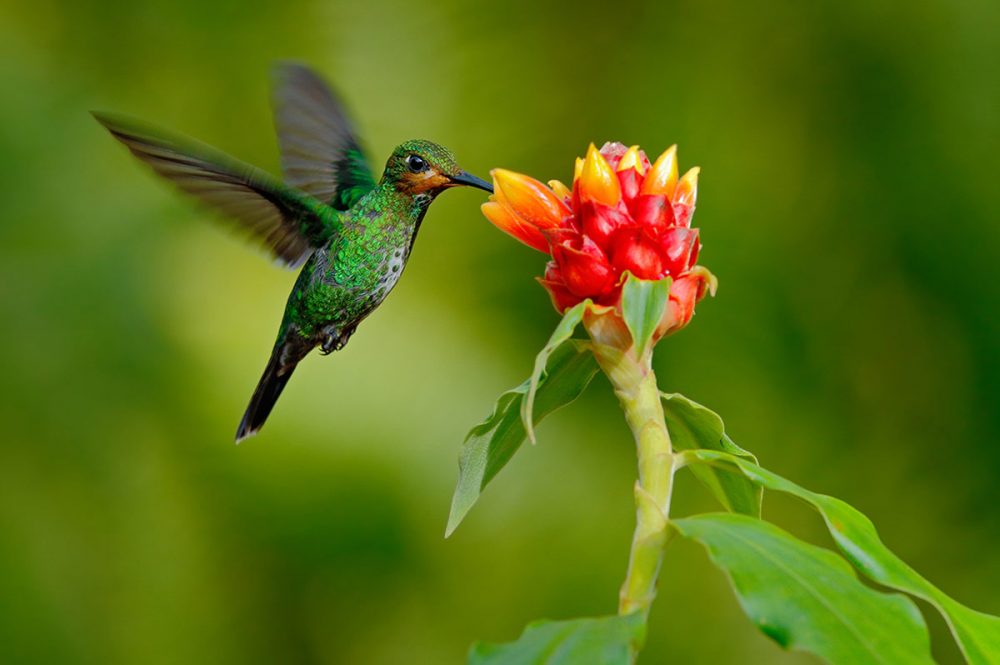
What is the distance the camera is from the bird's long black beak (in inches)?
70.0

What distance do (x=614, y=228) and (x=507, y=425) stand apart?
30cm

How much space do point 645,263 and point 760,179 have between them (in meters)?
2.83

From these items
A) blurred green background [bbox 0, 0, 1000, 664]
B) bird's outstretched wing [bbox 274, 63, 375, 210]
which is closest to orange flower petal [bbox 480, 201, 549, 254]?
bird's outstretched wing [bbox 274, 63, 375, 210]

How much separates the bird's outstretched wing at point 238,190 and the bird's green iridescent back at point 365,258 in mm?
85

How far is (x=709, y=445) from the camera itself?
4.65ft

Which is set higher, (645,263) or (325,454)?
(645,263)

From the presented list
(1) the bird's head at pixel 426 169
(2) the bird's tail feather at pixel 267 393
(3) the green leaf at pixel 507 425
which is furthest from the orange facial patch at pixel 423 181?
(3) the green leaf at pixel 507 425

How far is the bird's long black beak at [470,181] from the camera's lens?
70.0 inches

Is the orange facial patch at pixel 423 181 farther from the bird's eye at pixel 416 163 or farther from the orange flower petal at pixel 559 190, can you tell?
the orange flower petal at pixel 559 190

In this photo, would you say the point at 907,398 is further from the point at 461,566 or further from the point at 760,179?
the point at 461,566

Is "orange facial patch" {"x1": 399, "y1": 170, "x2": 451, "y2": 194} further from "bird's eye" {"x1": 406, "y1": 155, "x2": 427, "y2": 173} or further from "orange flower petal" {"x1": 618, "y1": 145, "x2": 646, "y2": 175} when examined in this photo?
"orange flower petal" {"x1": 618, "y1": 145, "x2": 646, "y2": 175}

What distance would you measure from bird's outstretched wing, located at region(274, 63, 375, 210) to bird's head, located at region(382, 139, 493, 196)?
0.32m

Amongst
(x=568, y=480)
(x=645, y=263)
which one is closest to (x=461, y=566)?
(x=568, y=480)

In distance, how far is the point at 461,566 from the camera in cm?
353
